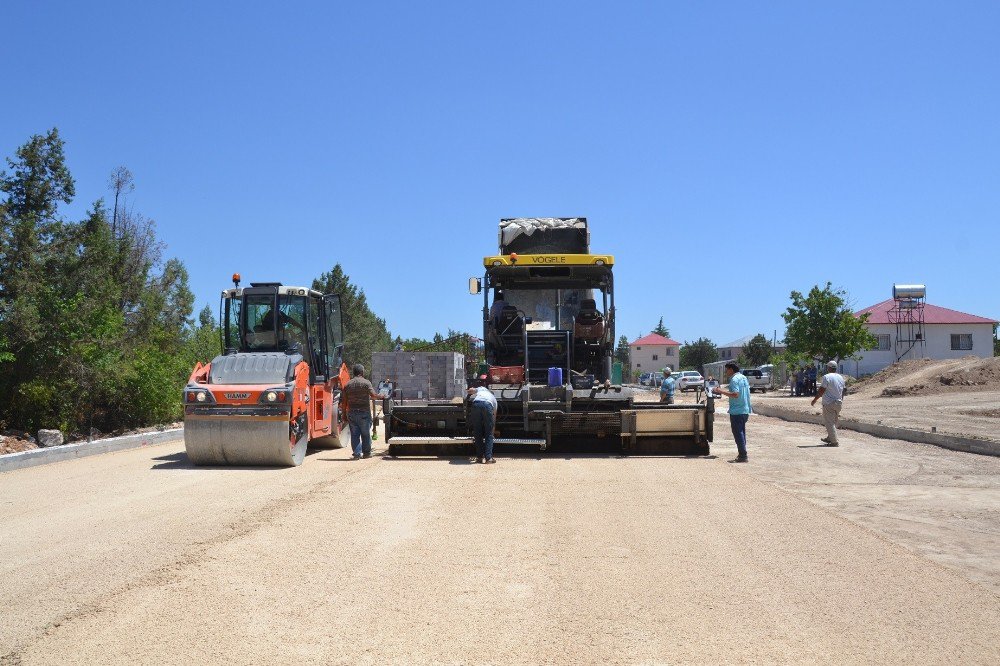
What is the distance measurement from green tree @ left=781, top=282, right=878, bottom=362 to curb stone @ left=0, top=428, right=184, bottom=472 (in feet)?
146

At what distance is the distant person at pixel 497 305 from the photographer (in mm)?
15219

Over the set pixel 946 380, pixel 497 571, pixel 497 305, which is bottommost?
pixel 497 571

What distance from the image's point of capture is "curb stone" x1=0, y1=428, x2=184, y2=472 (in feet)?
43.3

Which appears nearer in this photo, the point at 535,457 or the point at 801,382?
the point at 535,457

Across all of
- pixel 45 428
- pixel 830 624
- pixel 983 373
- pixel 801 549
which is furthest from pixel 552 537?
pixel 983 373

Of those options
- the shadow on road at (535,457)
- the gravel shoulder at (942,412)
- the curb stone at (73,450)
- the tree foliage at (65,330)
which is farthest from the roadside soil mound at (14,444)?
the gravel shoulder at (942,412)

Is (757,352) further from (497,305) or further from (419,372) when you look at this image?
(497,305)

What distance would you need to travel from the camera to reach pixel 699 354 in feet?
416

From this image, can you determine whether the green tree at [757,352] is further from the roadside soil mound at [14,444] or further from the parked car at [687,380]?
the roadside soil mound at [14,444]

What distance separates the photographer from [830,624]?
5023 mm

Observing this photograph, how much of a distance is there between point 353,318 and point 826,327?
31662 millimetres

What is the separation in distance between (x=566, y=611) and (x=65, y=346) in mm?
23131

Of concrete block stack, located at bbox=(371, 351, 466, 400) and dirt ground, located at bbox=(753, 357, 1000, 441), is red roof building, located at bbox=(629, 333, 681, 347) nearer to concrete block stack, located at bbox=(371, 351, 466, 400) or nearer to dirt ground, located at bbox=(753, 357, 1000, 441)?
dirt ground, located at bbox=(753, 357, 1000, 441)

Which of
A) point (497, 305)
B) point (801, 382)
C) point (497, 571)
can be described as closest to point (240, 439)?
point (497, 305)
